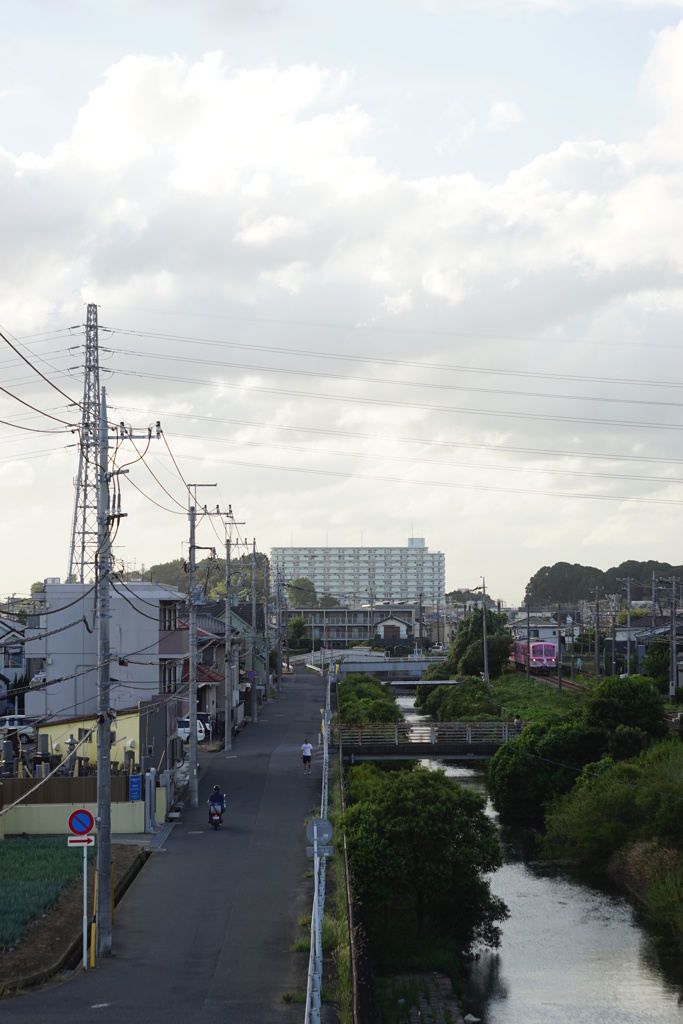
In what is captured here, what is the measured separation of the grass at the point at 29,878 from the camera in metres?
18.2

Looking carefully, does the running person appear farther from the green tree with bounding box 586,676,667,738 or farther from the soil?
the soil

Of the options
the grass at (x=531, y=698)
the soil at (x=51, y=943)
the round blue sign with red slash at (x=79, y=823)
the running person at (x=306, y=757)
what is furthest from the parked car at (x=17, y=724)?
the grass at (x=531, y=698)

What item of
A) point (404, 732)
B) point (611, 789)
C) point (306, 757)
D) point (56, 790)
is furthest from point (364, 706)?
point (56, 790)

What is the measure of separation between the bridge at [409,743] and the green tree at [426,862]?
56.1 feet

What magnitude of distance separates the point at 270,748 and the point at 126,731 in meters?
13.1

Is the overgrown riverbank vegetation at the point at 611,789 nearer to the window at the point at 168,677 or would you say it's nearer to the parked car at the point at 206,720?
the window at the point at 168,677

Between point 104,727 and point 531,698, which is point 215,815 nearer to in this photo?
point 104,727

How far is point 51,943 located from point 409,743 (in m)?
25.4

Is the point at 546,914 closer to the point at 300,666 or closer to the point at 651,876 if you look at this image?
the point at 651,876

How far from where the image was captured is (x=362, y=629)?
143875 millimetres

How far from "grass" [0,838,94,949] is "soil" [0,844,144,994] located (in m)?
0.17

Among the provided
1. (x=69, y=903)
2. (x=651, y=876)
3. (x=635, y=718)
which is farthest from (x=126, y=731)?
(x=635, y=718)

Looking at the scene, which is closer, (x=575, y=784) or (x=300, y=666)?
(x=575, y=784)

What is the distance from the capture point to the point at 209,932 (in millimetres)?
18250
